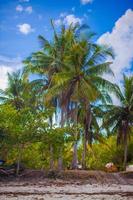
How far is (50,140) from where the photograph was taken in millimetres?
26047

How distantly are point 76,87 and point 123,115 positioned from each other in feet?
32.1

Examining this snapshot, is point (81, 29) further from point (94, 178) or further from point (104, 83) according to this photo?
point (94, 178)

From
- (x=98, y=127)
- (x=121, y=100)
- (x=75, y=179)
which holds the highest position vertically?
(x=121, y=100)

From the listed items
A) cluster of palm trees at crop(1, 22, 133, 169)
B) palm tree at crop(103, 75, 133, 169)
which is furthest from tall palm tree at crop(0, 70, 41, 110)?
palm tree at crop(103, 75, 133, 169)

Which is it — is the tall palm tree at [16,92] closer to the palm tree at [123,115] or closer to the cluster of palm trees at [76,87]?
the cluster of palm trees at [76,87]

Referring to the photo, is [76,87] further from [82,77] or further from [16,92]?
[16,92]

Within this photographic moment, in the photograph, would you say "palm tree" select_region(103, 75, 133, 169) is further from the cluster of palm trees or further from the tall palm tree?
the tall palm tree

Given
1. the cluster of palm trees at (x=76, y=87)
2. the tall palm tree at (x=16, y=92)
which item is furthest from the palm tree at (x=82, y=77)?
the tall palm tree at (x=16, y=92)

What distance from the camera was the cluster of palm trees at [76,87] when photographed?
33.2 metres

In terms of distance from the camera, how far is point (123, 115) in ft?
133

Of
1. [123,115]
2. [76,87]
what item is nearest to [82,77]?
[76,87]

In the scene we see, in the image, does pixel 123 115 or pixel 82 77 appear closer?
pixel 82 77

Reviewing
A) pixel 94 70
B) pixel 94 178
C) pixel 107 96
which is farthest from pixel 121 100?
pixel 94 178

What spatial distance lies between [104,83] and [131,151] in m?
16.2
